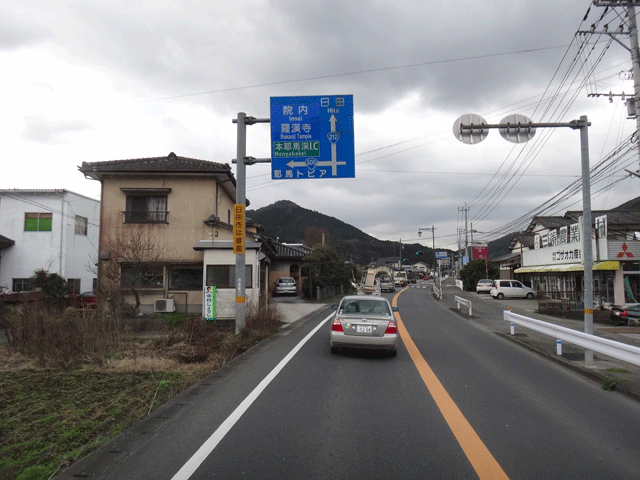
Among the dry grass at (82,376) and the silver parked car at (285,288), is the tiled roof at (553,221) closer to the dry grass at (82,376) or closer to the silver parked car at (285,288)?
the silver parked car at (285,288)

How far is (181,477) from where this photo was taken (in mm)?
3865

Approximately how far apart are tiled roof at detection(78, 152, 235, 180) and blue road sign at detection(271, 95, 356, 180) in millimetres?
8832

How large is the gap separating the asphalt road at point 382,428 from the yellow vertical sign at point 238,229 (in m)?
4.50

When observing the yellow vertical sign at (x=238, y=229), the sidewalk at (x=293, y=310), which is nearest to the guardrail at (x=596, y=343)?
the yellow vertical sign at (x=238, y=229)

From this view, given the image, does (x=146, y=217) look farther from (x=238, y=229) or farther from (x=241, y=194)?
(x=241, y=194)

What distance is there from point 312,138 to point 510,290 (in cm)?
3265

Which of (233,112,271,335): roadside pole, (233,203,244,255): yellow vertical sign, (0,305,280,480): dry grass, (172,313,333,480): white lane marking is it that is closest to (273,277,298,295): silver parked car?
(0,305,280,480): dry grass

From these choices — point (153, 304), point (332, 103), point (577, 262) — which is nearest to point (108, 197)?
point (153, 304)

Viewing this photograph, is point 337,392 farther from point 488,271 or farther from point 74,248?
point 488,271

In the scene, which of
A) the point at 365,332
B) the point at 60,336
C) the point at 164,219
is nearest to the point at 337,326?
the point at 365,332

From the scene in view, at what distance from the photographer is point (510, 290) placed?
39625 millimetres

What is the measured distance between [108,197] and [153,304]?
17.5ft

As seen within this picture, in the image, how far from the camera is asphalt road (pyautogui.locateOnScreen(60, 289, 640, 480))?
411cm

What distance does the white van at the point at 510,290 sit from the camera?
130 ft
